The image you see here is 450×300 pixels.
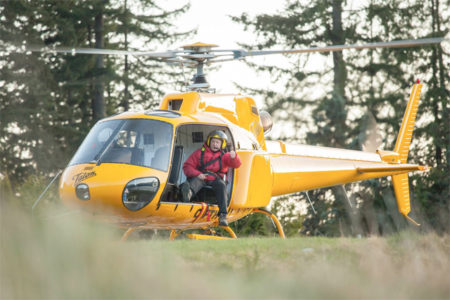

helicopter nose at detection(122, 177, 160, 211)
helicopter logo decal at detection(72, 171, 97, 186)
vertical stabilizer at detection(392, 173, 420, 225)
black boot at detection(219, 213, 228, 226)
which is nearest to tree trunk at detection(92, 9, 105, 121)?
vertical stabilizer at detection(392, 173, 420, 225)

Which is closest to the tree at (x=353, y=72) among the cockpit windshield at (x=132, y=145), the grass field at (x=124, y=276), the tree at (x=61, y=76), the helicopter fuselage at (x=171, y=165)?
the tree at (x=61, y=76)

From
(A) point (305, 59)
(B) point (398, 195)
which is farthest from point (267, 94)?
(B) point (398, 195)

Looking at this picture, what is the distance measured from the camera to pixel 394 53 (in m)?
30.1

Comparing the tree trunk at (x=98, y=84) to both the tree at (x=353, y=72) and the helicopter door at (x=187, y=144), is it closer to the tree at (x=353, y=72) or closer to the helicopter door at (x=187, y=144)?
the tree at (x=353, y=72)

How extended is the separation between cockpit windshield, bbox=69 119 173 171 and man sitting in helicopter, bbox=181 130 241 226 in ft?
2.70

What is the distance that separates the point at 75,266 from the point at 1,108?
2562 centimetres

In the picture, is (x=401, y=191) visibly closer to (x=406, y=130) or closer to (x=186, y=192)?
(x=406, y=130)

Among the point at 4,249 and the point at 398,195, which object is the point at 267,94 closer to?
the point at 398,195

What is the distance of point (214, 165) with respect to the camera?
36.2ft

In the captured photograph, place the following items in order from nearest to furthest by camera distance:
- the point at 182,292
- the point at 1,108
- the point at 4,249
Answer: the point at 182,292, the point at 4,249, the point at 1,108

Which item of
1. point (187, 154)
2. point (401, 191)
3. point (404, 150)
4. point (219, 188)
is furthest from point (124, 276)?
point (404, 150)

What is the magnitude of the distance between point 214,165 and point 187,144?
3.91 feet

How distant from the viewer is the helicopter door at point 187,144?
35.9 feet

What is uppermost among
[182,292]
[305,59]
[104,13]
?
[104,13]
